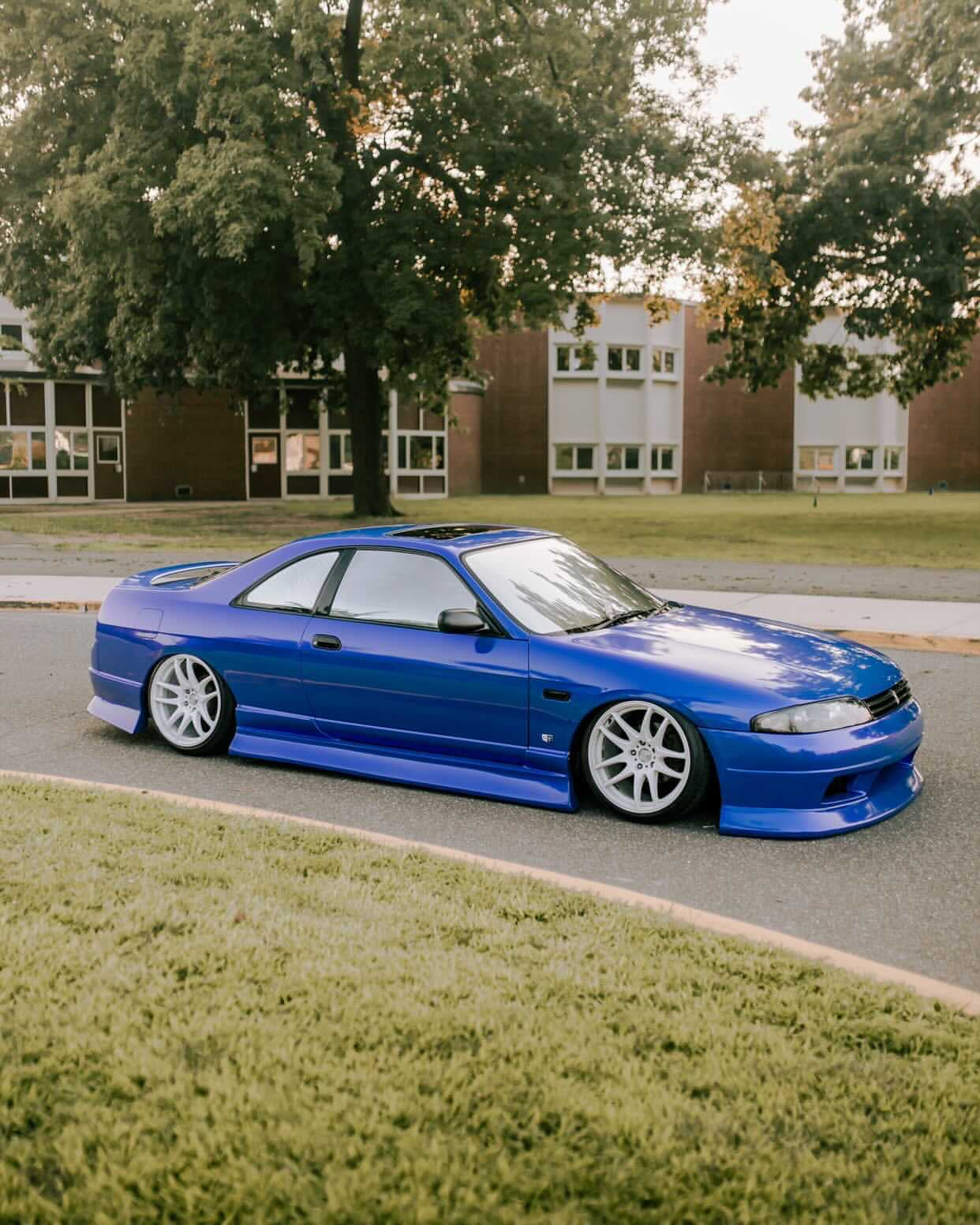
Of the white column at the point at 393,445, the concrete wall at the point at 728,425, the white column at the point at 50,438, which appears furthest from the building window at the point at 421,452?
the concrete wall at the point at 728,425

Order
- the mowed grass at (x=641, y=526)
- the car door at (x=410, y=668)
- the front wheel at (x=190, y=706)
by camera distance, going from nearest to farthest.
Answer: the car door at (x=410, y=668), the front wheel at (x=190, y=706), the mowed grass at (x=641, y=526)

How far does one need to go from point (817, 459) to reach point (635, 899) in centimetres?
6732

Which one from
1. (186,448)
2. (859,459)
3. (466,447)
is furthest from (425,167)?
(859,459)

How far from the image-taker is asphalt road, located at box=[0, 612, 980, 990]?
15.0ft

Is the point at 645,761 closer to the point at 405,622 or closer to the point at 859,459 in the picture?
the point at 405,622

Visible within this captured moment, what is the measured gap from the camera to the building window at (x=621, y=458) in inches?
2486

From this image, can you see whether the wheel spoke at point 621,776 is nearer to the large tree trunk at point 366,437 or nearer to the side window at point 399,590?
the side window at point 399,590

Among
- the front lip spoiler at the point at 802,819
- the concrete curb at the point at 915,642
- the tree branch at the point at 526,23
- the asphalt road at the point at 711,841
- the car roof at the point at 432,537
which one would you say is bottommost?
the asphalt road at the point at 711,841

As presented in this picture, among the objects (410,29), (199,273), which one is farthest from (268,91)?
(199,273)

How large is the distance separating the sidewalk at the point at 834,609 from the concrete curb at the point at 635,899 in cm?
596

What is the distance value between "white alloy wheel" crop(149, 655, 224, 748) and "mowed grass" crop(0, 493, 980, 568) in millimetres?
14275

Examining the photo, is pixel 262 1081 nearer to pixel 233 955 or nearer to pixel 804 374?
pixel 233 955

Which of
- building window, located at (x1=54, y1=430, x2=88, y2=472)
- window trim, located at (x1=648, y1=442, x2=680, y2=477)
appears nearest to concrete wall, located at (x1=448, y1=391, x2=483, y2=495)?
window trim, located at (x1=648, y1=442, x2=680, y2=477)

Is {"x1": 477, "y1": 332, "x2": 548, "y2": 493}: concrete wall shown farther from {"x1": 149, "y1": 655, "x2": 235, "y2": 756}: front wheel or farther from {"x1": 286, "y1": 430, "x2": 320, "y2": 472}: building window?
{"x1": 149, "y1": 655, "x2": 235, "y2": 756}: front wheel
